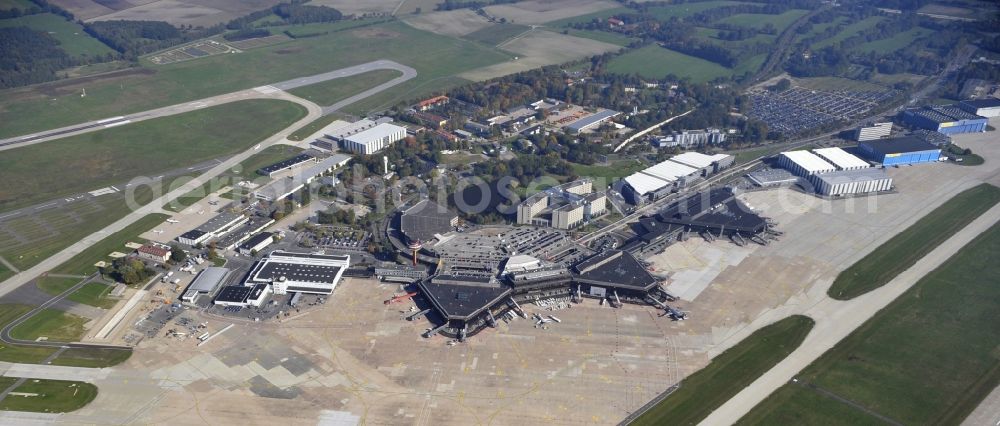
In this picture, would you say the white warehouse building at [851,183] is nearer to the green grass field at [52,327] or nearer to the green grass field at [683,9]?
the green grass field at [52,327]

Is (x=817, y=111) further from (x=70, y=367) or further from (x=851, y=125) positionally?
(x=70, y=367)

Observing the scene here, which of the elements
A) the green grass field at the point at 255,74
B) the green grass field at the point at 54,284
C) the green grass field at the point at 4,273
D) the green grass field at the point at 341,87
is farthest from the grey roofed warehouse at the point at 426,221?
the green grass field at the point at 341,87

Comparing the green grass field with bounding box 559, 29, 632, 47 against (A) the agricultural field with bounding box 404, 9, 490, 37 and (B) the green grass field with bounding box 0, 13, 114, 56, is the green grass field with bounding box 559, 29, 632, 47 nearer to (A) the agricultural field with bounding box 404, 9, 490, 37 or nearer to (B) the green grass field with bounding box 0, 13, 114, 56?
(A) the agricultural field with bounding box 404, 9, 490, 37

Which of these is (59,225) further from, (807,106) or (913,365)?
(807,106)

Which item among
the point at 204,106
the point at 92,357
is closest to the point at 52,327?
the point at 92,357

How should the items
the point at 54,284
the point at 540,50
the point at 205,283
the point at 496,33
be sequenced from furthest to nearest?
the point at 496,33 → the point at 540,50 → the point at 54,284 → the point at 205,283

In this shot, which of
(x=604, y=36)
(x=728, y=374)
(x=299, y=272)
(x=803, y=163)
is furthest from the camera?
(x=604, y=36)
